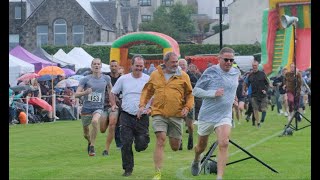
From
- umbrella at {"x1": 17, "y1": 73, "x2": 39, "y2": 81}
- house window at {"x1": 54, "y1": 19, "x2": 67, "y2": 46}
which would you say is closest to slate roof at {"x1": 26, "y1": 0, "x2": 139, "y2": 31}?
house window at {"x1": 54, "y1": 19, "x2": 67, "y2": 46}

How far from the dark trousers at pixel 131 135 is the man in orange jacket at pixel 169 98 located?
2.06ft

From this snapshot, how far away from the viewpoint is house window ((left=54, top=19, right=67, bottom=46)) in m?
86.8

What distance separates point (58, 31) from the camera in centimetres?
8738

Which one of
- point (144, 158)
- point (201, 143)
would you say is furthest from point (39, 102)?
point (201, 143)

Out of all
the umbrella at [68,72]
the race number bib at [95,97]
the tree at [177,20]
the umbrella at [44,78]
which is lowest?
the race number bib at [95,97]

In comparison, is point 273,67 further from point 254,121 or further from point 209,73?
point 209,73

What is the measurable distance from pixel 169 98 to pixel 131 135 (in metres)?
1.10

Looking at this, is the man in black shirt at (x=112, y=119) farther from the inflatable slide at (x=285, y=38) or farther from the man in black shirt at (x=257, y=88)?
the inflatable slide at (x=285, y=38)

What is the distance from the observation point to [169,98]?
42.9 ft

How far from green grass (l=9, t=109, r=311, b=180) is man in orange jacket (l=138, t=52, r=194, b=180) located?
0.77 metres

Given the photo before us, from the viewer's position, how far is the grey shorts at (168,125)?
42.7 feet

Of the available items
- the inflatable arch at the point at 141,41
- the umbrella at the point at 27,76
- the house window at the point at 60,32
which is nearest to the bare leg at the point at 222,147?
the inflatable arch at the point at 141,41

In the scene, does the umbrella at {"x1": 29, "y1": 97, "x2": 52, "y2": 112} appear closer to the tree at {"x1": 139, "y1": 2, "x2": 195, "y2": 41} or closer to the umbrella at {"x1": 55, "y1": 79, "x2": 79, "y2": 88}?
the umbrella at {"x1": 55, "y1": 79, "x2": 79, "y2": 88}

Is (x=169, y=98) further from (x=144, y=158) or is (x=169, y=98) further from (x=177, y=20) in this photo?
(x=177, y=20)
